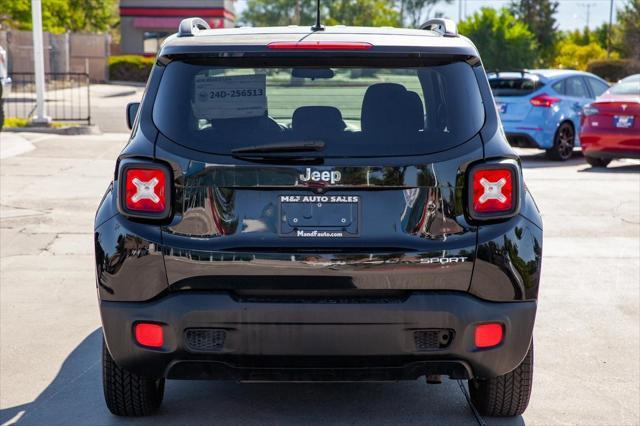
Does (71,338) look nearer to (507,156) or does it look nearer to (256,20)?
(507,156)

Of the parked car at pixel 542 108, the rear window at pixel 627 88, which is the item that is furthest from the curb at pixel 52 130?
the rear window at pixel 627 88

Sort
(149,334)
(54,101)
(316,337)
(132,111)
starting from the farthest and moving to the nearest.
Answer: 1. (54,101)
2. (132,111)
3. (149,334)
4. (316,337)

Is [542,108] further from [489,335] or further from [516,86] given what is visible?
[489,335]

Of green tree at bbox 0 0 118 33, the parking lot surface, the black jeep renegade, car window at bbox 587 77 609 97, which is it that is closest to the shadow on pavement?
the parking lot surface

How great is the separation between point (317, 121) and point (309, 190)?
0.30 m

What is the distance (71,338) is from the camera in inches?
252

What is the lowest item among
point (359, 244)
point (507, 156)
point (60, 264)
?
point (60, 264)

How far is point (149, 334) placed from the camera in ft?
13.8

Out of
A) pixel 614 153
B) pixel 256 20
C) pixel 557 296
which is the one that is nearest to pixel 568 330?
pixel 557 296

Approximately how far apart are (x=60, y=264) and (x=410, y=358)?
16.9ft

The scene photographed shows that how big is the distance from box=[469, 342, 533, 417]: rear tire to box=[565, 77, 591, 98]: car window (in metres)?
14.6

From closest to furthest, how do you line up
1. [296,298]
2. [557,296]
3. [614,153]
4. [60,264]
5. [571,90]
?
[296,298] → [557,296] → [60,264] → [614,153] → [571,90]

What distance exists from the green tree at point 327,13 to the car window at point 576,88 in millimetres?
66440

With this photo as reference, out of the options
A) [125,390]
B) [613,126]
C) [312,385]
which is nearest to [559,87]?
[613,126]
